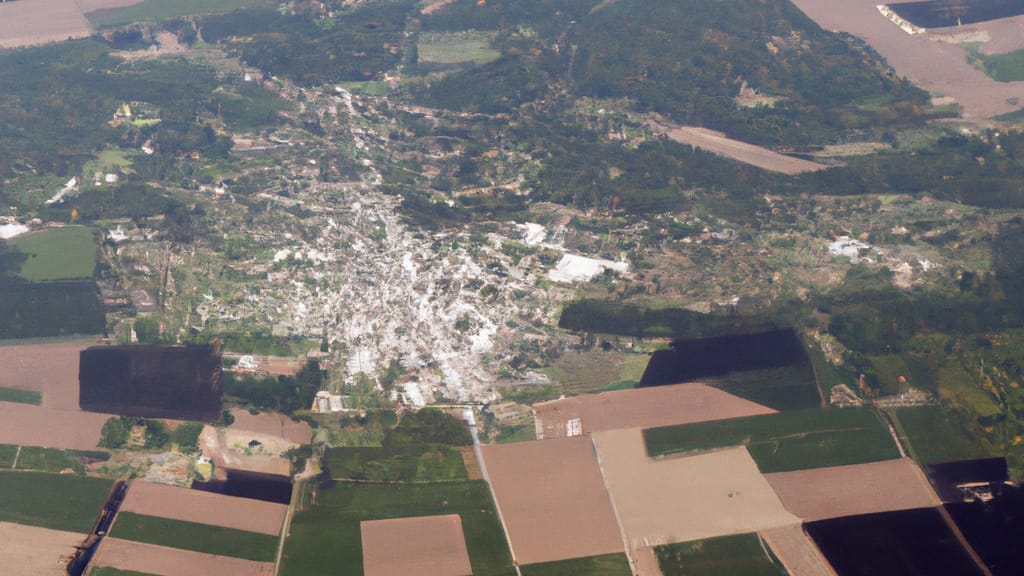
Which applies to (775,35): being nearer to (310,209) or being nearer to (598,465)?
(310,209)

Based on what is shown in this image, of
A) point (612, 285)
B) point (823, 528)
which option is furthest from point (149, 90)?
point (823, 528)

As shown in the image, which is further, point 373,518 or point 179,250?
point 179,250

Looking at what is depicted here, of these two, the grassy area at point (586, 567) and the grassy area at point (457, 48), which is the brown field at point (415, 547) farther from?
Result: the grassy area at point (457, 48)

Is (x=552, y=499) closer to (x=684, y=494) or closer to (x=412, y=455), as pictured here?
(x=684, y=494)

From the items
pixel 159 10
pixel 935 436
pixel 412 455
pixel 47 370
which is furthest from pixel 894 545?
pixel 159 10

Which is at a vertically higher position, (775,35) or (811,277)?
(775,35)

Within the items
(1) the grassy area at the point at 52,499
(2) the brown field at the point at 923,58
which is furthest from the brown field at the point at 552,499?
(2) the brown field at the point at 923,58
